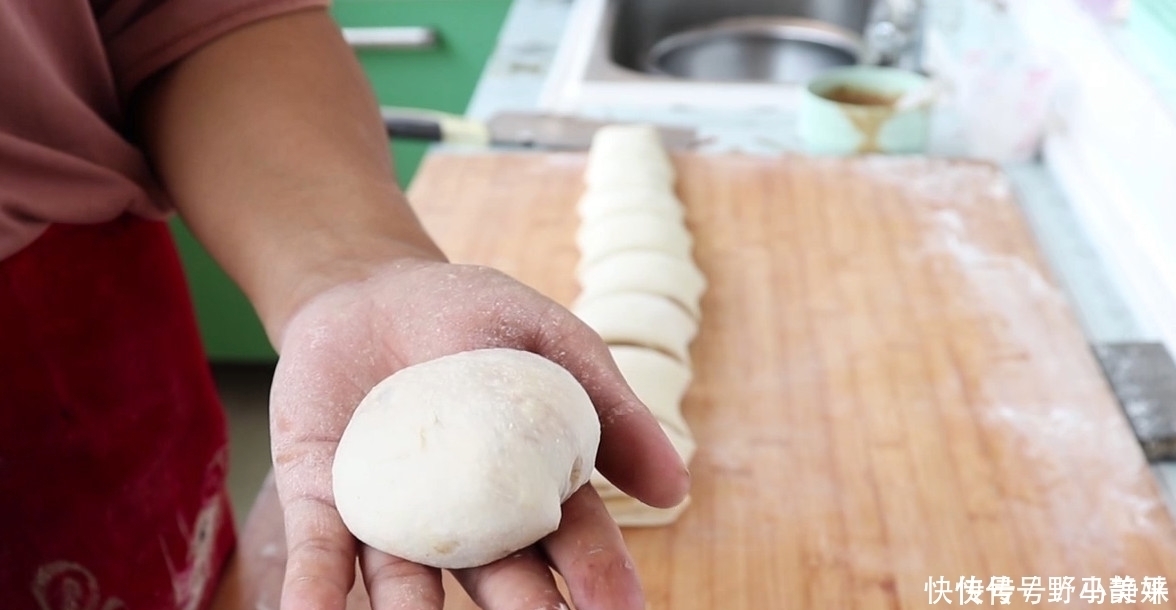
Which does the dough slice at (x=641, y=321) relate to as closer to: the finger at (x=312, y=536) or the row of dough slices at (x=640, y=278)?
the row of dough slices at (x=640, y=278)

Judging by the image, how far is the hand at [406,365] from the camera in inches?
24.3

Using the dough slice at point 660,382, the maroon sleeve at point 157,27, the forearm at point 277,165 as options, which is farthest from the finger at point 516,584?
the maroon sleeve at point 157,27

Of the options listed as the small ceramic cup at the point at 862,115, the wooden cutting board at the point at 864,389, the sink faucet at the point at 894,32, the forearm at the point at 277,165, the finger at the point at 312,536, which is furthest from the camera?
the sink faucet at the point at 894,32

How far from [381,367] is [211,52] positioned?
0.36 metres

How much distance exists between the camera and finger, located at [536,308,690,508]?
2.19 ft

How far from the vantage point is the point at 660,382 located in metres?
1.13

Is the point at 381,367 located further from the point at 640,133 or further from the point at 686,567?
the point at 640,133

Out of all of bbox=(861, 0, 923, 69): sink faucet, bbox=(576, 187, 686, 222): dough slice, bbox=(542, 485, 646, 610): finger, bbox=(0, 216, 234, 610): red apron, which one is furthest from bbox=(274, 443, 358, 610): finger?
bbox=(861, 0, 923, 69): sink faucet

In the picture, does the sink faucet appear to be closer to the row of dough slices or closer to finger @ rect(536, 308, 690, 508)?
the row of dough slices

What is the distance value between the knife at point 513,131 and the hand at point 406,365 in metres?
0.90

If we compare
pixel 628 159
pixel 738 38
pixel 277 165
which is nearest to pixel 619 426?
pixel 277 165

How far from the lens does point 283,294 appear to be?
83 cm

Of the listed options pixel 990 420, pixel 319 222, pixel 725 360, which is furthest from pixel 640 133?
pixel 319 222

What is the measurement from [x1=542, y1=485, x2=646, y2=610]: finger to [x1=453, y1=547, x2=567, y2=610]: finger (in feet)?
0.03
